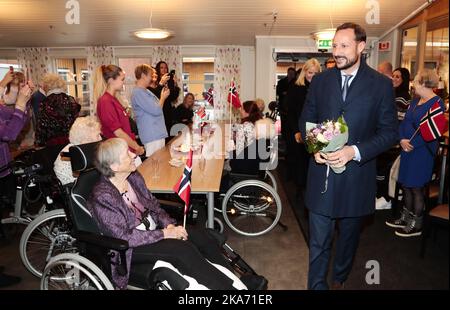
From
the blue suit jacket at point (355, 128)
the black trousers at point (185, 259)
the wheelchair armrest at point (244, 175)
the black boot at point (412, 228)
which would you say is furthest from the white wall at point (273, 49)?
the black trousers at point (185, 259)

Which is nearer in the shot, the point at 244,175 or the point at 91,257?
the point at 91,257

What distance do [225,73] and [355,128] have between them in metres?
7.27

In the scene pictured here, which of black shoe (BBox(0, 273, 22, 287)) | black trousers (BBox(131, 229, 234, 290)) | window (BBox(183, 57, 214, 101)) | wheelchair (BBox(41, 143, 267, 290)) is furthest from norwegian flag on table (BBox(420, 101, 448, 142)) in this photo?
window (BBox(183, 57, 214, 101))

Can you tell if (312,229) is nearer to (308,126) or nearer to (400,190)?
(308,126)

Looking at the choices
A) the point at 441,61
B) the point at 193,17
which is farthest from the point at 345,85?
the point at 193,17

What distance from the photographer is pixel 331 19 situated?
19.8 feet

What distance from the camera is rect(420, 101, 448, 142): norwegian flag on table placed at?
275cm

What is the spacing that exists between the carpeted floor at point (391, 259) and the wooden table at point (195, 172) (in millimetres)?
1079

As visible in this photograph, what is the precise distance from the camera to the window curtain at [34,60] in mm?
8930

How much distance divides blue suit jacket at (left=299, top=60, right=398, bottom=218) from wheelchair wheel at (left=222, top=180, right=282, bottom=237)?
1202 mm

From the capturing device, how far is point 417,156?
10.1ft

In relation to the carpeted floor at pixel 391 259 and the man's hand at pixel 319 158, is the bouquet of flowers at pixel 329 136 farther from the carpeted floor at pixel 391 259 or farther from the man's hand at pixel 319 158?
the carpeted floor at pixel 391 259

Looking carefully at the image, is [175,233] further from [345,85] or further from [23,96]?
[23,96]
